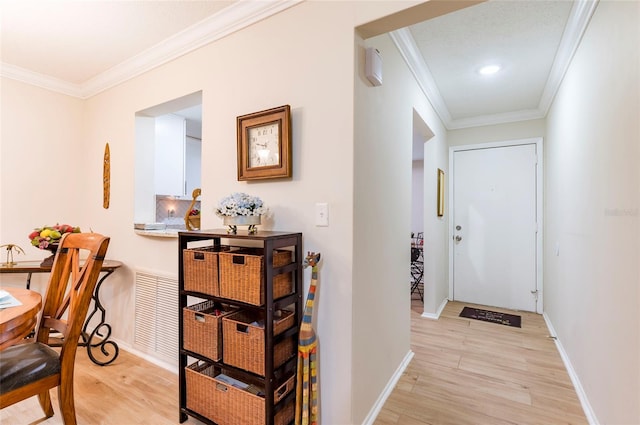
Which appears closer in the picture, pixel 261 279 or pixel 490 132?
pixel 261 279

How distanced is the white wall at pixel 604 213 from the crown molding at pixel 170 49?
1.64 m

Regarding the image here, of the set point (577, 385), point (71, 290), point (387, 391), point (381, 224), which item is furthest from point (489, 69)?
point (71, 290)

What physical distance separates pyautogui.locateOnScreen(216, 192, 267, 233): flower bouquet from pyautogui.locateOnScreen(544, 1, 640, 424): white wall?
1670mm

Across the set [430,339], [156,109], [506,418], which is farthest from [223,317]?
[430,339]

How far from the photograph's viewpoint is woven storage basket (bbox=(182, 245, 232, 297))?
5.20ft

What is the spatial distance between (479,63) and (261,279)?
2.49 metres

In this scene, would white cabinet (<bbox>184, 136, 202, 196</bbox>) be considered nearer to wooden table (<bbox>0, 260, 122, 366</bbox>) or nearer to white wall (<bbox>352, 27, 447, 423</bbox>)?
wooden table (<bbox>0, 260, 122, 366</bbox>)

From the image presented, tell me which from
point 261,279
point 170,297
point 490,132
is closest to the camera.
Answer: point 261,279

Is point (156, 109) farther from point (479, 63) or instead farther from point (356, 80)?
point (479, 63)

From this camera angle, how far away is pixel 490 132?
396 centimetres

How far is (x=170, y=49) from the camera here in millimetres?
2289

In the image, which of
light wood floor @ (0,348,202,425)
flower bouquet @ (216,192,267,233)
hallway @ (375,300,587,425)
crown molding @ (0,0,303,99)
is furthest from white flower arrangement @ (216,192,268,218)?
hallway @ (375,300,587,425)

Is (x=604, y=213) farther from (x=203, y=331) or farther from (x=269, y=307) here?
(x=203, y=331)

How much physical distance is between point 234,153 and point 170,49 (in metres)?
1.06
